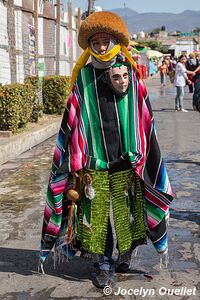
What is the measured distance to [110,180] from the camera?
4.02 metres

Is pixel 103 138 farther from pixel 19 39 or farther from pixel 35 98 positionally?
pixel 19 39

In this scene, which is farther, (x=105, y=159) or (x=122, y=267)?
(x=122, y=267)

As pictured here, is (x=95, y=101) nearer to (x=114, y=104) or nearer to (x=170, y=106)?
(x=114, y=104)

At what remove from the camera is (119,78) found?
3904 mm

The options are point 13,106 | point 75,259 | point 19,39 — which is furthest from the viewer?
point 19,39

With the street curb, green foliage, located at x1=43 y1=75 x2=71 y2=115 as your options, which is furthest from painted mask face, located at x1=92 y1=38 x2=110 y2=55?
green foliage, located at x1=43 y1=75 x2=71 y2=115

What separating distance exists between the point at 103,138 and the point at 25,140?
631cm

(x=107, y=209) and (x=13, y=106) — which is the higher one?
(x=13, y=106)

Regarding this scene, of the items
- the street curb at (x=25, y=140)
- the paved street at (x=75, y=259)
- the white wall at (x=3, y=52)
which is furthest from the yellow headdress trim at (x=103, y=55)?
the white wall at (x=3, y=52)

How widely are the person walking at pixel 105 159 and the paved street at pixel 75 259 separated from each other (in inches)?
11.7

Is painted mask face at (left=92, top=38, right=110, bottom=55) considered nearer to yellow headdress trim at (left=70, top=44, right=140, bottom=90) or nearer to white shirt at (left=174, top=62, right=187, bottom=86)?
yellow headdress trim at (left=70, top=44, right=140, bottom=90)

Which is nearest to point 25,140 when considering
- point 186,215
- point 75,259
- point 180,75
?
point 186,215

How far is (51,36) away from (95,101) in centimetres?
1324

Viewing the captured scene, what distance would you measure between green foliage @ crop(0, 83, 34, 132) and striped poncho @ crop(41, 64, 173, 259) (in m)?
5.89
